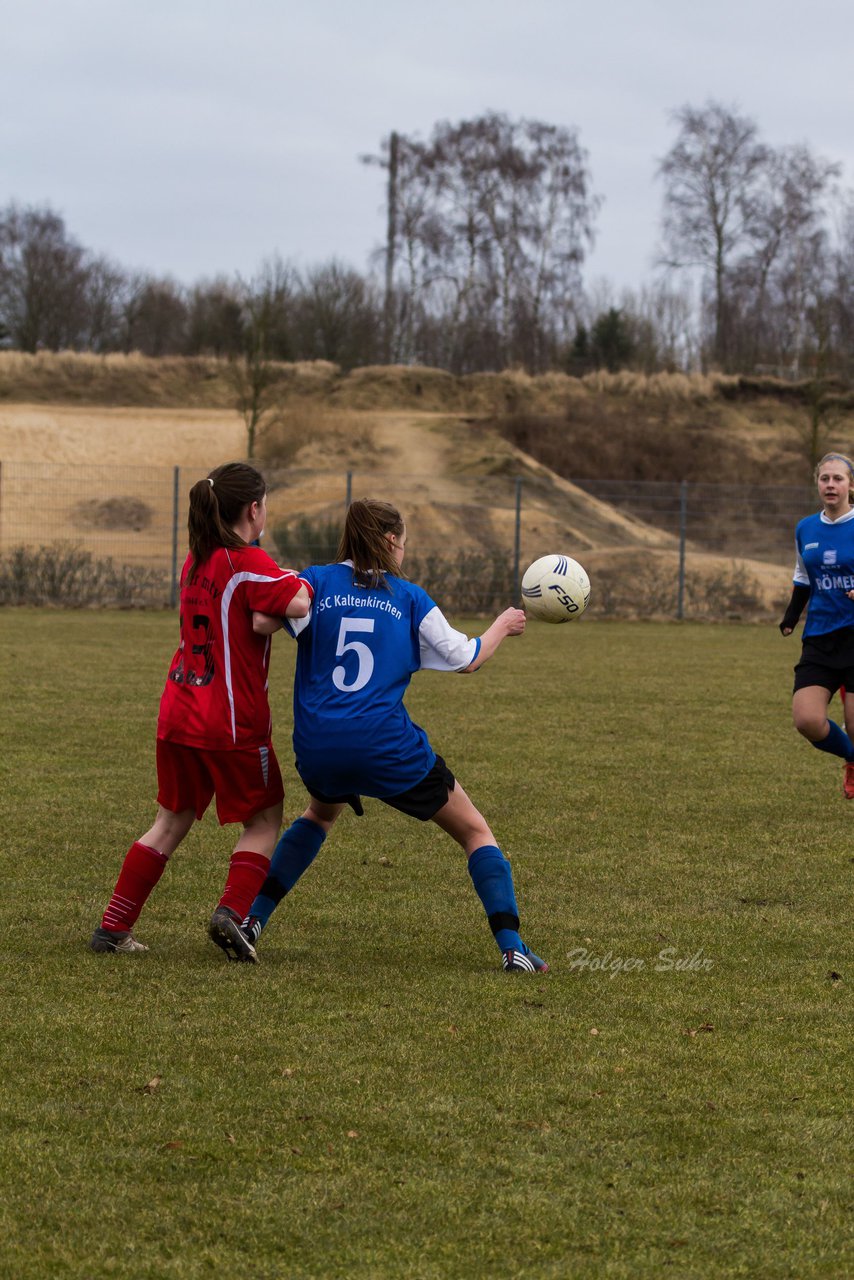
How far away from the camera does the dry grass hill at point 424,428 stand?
36.4m

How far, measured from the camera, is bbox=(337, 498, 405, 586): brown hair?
15.8ft

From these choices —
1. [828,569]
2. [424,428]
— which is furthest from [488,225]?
[828,569]

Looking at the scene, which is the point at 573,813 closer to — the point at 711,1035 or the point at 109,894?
the point at 109,894

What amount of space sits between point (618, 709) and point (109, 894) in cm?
717

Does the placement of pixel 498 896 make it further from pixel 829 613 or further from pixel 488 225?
pixel 488 225

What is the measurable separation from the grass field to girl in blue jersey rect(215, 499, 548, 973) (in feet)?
1.76

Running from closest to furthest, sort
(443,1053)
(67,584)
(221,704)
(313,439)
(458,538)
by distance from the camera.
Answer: (443,1053) → (221,704) → (67,584) → (458,538) → (313,439)

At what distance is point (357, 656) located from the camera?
482 cm

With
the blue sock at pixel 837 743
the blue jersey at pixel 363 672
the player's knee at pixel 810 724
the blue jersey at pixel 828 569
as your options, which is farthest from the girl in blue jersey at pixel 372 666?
the blue sock at pixel 837 743

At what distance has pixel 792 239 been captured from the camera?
181ft

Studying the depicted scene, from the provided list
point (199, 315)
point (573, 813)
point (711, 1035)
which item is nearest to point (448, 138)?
point (199, 315)

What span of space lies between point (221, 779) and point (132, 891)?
1.73 ft

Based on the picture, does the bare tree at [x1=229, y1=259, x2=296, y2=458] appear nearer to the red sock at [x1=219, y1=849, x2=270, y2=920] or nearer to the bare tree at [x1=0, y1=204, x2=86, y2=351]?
the bare tree at [x1=0, y1=204, x2=86, y2=351]

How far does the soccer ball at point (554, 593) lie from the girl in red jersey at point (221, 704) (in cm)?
105
